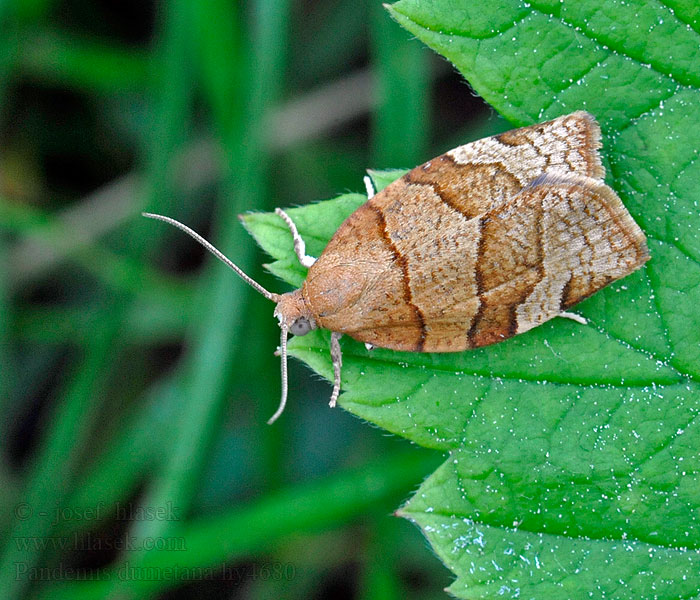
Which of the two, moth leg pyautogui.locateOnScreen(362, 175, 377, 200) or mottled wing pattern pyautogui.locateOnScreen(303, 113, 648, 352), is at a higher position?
moth leg pyautogui.locateOnScreen(362, 175, 377, 200)

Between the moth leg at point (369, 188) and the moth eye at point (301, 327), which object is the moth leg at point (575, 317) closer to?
the moth leg at point (369, 188)

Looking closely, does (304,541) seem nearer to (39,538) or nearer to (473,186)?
(39,538)

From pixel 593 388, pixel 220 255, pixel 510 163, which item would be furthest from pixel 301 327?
pixel 593 388

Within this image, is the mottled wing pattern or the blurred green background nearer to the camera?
the mottled wing pattern

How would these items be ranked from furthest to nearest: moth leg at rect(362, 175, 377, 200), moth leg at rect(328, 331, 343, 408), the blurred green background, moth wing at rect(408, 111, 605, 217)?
the blurred green background → moth leg at rect(362, 175, 377, 200) → moth leg at rect(328, 331, 343, 408) → moth wing at rect(408, 111, 605, 217)

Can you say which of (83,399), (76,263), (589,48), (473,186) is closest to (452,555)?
(473,186)

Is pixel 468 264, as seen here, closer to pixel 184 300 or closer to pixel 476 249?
pixel 476 249

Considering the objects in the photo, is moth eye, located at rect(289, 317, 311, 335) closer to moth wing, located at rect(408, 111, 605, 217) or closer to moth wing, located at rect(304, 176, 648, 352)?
moth wing, located at rect(304, 176, 648, 352)

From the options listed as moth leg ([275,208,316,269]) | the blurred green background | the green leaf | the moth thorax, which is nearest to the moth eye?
the moth thorax
